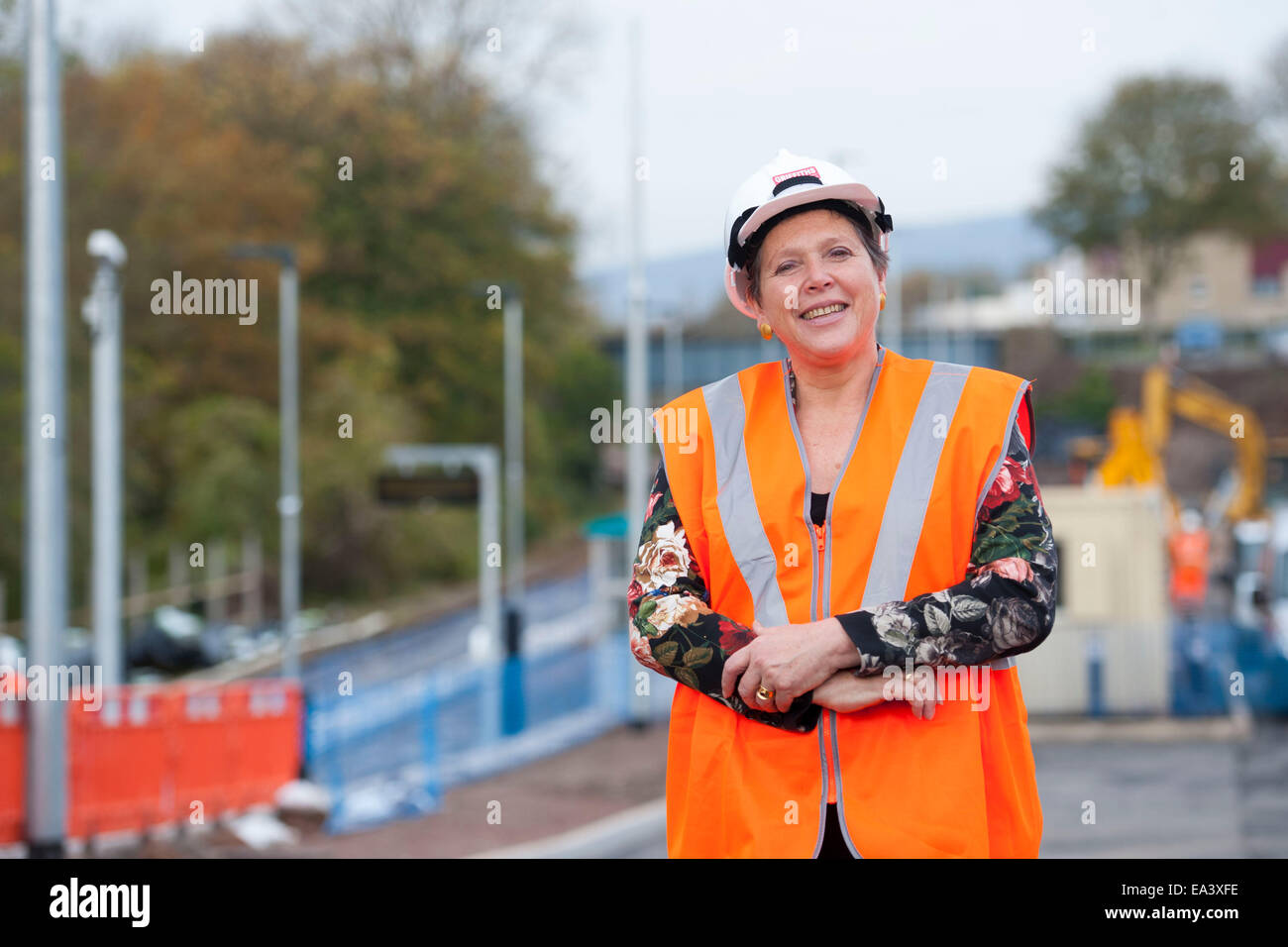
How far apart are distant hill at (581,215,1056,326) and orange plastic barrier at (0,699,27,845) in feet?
29.2

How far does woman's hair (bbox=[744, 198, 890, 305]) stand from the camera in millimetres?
2480

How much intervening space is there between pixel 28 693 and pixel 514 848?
322 centimetres

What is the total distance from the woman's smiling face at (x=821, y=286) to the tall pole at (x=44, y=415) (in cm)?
717

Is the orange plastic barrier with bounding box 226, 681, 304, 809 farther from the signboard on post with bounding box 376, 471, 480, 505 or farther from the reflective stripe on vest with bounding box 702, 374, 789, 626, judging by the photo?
the reflective stripe on vest with bounding box 702, 374, 789, 626

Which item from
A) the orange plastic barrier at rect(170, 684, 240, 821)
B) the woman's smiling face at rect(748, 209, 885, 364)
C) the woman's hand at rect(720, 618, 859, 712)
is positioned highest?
the woman's smiling face at rect(748, 209, 885, 364)

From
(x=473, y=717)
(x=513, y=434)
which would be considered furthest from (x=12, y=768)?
(x=513, y=434)

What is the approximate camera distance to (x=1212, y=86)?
62.7m

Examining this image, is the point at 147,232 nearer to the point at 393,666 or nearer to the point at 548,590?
the point at 393,666

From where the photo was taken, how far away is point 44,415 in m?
8.85

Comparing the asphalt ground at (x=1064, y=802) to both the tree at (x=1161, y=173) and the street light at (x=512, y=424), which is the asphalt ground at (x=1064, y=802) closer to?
the street light at (x=512, y=424)

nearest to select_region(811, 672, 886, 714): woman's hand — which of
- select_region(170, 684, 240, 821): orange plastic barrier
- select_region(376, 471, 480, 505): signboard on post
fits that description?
select_region(170, 684, 240, 821): orange plastic barrier

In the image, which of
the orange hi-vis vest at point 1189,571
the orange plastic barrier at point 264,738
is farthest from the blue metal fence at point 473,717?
the orange hi-vis vest at point 1189,571
